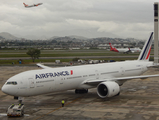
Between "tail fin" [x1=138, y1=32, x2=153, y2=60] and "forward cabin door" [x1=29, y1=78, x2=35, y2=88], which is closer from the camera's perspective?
"forward cabin door" [x1=29, y1=78, x2=35, y2=88]

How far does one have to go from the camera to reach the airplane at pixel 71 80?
2438 centimetres

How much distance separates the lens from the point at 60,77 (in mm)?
27547

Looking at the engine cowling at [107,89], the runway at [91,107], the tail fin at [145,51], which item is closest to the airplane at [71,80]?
the engine cowling at [107,89]

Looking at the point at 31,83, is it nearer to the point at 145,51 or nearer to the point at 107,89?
the point at 107,89

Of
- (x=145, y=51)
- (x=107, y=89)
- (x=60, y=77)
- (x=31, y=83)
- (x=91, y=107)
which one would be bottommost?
(x=91, y=107)

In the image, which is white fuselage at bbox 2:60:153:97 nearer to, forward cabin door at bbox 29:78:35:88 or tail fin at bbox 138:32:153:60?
forward cabin door at bbox 29:78:35:88

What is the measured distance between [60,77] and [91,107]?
5.42m

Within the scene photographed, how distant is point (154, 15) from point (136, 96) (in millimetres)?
44448

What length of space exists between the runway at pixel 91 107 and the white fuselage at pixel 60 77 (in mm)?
2050

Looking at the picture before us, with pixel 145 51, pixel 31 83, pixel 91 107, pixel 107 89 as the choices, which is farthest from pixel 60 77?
pixel 145 51

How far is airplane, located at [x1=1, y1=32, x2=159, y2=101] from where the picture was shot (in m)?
24.4

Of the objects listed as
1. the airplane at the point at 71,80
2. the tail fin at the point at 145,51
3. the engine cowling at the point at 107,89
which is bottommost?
the engine cowling at the point at 107,89

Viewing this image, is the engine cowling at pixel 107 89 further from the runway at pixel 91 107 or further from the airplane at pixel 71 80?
the runway at pixel 91 107

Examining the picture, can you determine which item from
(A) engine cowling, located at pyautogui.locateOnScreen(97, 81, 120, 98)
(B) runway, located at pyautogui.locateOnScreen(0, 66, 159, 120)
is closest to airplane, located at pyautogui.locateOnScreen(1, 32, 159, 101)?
(A) engine cowling, located at pyautogui.locateOnScreen(97, 81, 120, 98)
